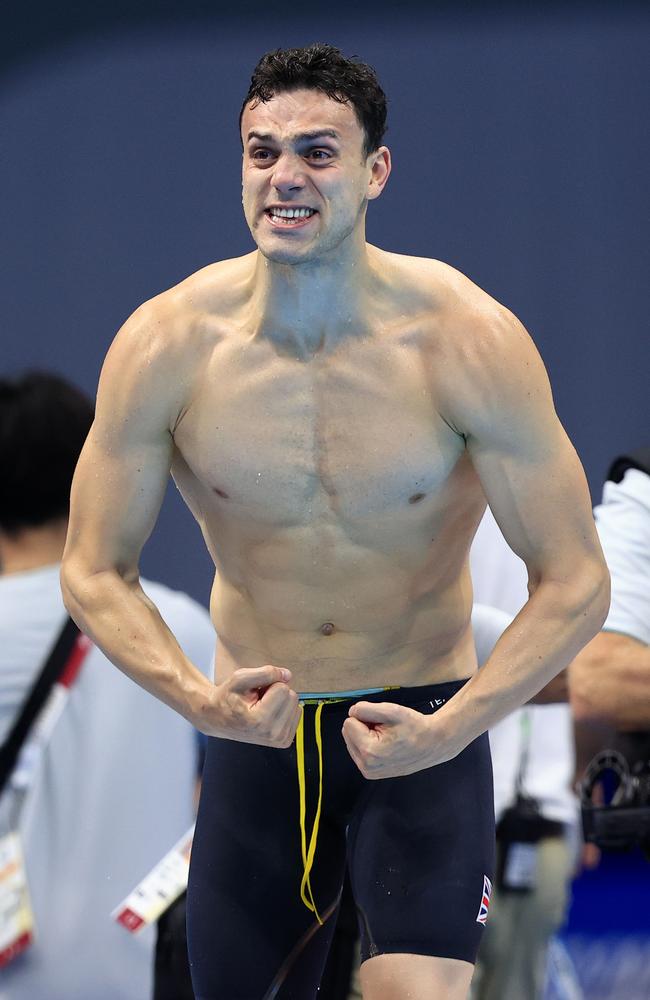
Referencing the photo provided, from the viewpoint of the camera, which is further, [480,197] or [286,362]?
[480,197]

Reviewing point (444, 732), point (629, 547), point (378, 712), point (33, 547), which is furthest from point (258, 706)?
point (629, 547)

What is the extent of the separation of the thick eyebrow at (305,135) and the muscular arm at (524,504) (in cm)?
33

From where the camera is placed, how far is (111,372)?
86.6 inches

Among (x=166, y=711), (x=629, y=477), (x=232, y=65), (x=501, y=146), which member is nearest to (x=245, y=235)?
(x=232, y=65)

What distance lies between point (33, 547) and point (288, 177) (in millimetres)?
1008

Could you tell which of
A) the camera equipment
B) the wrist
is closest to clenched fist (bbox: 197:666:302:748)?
the wrist

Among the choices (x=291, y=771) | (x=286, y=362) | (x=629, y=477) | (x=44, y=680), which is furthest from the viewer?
(x=629, y=477)

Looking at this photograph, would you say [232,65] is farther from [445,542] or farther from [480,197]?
[445,542]

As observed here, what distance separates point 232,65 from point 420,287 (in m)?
3.33

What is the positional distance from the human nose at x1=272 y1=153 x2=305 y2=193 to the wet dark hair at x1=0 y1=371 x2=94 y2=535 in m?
0.91

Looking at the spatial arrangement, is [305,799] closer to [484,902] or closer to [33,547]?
[484,902]

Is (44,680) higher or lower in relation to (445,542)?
lower

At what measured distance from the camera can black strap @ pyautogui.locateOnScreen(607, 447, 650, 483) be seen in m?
3.33

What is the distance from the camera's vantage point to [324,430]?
216 centimetres
